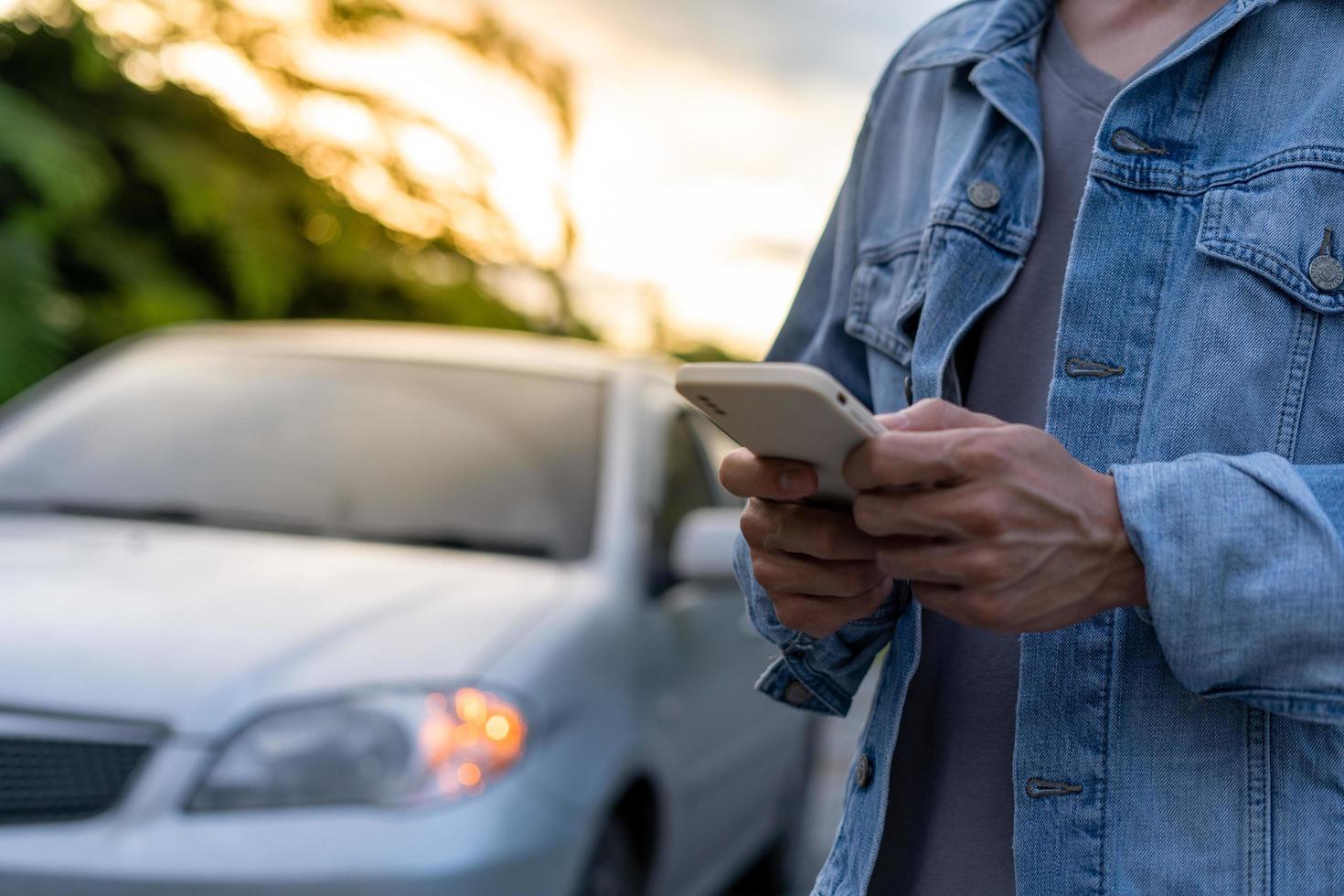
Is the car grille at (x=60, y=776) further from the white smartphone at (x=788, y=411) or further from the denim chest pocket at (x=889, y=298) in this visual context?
the white smartphone at (x=788, y=411)

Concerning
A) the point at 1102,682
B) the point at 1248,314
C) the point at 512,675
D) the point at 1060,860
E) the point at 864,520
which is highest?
the point at 1248,314

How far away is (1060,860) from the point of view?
3.98ft

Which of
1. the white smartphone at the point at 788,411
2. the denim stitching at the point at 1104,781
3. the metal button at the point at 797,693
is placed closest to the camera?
the white smartphone at the point at 788,411

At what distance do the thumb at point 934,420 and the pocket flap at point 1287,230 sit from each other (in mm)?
304

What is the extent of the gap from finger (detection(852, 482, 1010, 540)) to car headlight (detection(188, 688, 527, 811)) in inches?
66.3

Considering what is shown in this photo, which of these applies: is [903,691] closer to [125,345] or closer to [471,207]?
[125,345]

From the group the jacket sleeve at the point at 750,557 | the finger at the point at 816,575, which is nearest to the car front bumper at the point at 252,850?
the jacket sleeve at the point at 750,557

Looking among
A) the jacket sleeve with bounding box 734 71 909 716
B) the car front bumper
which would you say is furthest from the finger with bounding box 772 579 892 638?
the car front bumper

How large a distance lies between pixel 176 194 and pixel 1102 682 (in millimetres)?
5541

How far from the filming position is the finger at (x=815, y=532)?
3.88 feet

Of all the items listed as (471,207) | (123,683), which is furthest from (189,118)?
(123,683)

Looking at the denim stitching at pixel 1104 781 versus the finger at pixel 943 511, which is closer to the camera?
the finger at pixel 943 511

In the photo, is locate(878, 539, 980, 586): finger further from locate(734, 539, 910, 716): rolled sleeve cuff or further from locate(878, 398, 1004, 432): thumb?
locate(734, 539, 910, 716): rolled sleeve cuff

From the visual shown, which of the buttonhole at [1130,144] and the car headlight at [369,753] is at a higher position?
the buttonhole at [1130,144]
